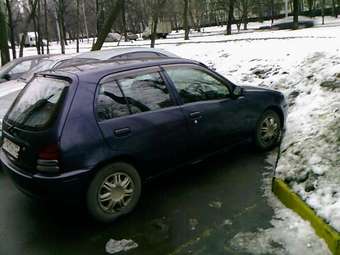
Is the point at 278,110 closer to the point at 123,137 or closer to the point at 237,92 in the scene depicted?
the point at 237,92

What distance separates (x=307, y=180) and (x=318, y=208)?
1.54ft

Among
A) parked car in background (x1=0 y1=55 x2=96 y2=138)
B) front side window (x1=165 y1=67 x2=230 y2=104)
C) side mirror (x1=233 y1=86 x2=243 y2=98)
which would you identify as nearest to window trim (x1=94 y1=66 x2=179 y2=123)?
front side window (x1=165 y1=67 x2=230 y2=104)

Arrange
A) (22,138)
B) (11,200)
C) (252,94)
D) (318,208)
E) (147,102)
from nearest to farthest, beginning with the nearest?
(318,208) < (22,138) < (147,102) < (11,200) < (252,94)

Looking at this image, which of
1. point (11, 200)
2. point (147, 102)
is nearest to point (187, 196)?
point (147, 102)

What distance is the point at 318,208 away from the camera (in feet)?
11.8

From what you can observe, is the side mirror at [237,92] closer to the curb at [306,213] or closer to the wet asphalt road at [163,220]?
the wet asphalt road at [163,220]

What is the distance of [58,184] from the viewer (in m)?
3.62

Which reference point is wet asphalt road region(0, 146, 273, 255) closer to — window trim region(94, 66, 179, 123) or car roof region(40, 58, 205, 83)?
window trim region(94, 66, 179, 123)

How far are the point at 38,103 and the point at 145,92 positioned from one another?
1.12 meters

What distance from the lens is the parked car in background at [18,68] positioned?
9375 mm

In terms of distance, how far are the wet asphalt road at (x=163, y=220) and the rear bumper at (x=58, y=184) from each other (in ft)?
0.58

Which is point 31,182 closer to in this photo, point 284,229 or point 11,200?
point 11,200

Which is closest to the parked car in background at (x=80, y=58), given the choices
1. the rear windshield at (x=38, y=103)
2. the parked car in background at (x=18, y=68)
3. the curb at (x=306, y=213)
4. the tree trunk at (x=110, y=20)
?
the parked car in background at (x=18, y=68)

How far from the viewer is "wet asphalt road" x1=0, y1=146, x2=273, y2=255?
11.9ft
